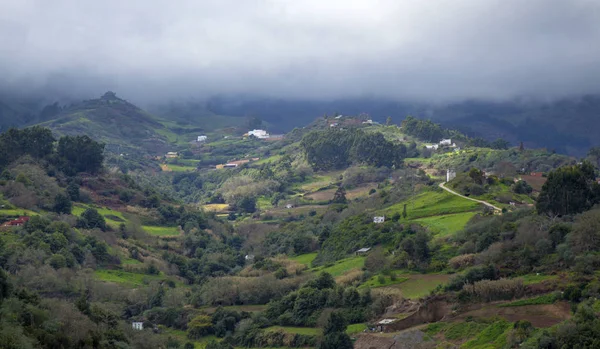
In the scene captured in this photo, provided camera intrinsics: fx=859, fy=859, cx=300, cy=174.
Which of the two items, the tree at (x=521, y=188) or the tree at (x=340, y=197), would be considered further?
the tree at (x=340, y=197)

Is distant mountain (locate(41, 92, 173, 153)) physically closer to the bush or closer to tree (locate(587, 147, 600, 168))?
tree (locate(587, 147, 600, 168))

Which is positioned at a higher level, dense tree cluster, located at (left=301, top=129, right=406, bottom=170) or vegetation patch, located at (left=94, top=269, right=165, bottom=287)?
dense tree cluster, located at (left=301, top=129, right=406, bottom=170)

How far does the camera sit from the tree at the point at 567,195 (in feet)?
187

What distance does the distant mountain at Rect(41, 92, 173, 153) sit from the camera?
141 metres

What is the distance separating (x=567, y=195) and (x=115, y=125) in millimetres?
107722

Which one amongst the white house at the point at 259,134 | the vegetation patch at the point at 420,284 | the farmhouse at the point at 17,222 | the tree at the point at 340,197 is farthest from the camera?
the white house at the point at 259,134

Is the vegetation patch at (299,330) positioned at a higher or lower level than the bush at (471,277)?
lower

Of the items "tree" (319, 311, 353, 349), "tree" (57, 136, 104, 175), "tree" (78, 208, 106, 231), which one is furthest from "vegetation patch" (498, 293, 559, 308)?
"tree" (57, 136, 104, 175)

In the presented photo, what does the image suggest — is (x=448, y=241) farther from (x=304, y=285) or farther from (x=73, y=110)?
(x=73, y=110)

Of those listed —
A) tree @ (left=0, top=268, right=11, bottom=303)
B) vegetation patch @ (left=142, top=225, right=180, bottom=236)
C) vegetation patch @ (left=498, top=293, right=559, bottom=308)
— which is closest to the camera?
tree @ (left=0, top=268, right=11, bottom=303)

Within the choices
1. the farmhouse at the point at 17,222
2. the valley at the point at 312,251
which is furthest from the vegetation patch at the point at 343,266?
the farmhouse at the point at 17,222

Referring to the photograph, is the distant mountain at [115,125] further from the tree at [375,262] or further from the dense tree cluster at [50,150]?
the tree at [375,262]

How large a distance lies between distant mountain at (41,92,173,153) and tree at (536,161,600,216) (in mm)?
91322

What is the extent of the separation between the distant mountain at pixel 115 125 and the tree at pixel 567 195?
91.3 metres
